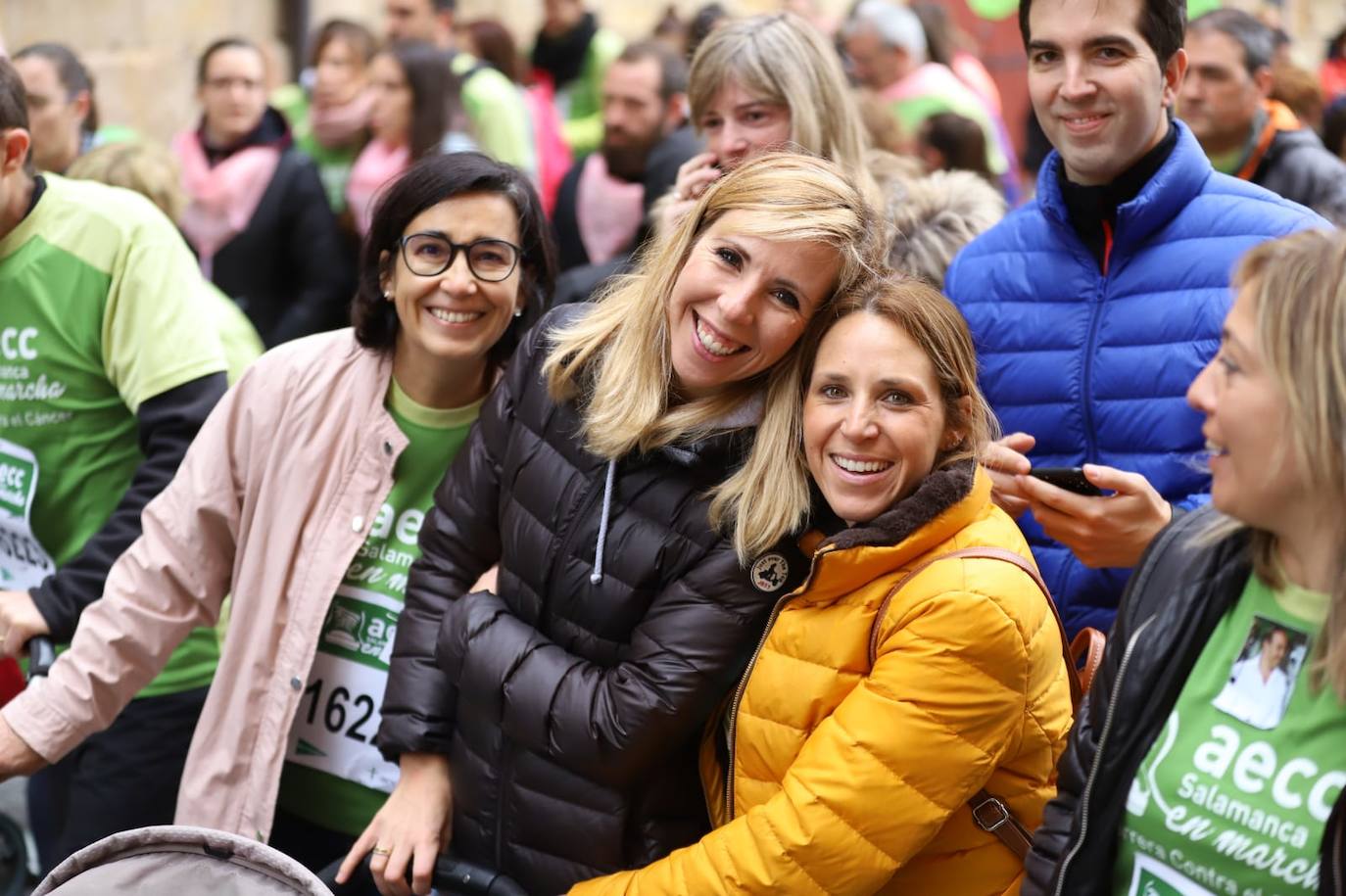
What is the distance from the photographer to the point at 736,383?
2.95m

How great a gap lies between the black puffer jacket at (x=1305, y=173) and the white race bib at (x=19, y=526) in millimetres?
3576

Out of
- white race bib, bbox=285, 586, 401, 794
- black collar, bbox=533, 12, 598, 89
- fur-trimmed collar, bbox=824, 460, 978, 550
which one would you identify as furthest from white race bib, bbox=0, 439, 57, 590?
black collar, bbox=533, 12, 598, 89

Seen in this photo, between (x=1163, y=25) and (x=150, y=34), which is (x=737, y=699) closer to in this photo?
(x=1163, y=25)

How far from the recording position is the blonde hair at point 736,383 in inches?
109

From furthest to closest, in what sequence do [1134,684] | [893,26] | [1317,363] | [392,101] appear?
1. [893,26]
2. [392,101]
3. [1134,684]
4. [1317,363]

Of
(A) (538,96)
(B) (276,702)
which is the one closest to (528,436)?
(B) (276,702)

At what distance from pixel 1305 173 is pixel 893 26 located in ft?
10.9

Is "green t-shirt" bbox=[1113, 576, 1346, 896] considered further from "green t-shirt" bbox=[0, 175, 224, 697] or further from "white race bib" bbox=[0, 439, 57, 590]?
"white race bib" bbox=[0, 439, 57, 590]

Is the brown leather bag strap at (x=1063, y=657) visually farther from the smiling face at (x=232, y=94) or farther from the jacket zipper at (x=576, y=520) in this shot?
the smiling face at (x=232, y=94)

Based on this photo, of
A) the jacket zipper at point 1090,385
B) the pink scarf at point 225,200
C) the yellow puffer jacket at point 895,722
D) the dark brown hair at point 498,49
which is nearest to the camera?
the yellow puffer jacket at point 895,722

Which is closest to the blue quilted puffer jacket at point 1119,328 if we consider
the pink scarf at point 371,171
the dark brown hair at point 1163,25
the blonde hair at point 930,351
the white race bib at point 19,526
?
the dark brown hair at point 1163,25

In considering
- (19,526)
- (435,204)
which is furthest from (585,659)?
(19,526)

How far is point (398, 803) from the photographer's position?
10.1ft

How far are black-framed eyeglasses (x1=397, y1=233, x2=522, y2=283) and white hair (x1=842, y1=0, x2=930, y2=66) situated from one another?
197 inches
